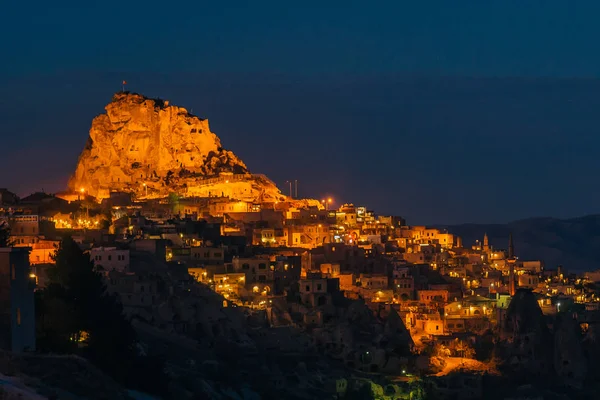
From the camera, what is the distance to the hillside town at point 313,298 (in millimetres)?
64625

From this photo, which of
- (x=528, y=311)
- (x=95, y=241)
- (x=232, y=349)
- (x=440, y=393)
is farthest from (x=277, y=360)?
(x=528, y=311)

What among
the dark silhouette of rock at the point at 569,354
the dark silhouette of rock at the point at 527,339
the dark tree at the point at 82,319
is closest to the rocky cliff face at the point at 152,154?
the dark silhouette of rock at the point at 527,339

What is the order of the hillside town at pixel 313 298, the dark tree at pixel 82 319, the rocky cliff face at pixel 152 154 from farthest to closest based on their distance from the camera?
1. the rocky cliff face at pixel 152 154
2. the hillside town at pixel 313 298
3. the dark tree at pixel 82 319

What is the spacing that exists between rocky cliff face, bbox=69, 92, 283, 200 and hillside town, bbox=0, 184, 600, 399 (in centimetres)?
922

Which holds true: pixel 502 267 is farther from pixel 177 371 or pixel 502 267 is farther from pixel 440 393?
pixel 177 371

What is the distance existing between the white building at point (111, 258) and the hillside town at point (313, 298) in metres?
0.06

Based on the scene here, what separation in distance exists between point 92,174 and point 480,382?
46016 mm

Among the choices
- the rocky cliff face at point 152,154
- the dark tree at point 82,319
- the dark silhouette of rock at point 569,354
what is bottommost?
the dark silhouette of rock at point 569,354

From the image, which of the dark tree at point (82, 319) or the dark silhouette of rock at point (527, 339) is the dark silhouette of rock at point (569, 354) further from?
the dark tree at point (82, 319)

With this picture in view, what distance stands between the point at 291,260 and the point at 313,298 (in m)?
6.59

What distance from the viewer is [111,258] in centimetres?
6800

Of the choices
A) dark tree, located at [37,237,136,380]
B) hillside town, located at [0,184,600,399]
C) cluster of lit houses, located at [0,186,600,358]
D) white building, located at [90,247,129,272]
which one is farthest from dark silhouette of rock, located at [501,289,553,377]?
dark tree, located at [37,237,136,380]

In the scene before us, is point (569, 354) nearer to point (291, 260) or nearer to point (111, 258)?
point (291, 260)

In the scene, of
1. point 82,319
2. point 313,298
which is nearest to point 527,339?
point 313,298
